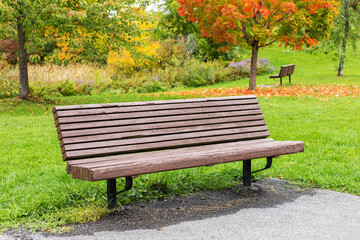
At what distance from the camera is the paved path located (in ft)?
11.1

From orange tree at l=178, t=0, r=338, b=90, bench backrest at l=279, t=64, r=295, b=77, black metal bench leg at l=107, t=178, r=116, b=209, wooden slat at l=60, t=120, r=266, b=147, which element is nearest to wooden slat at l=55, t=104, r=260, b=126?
wooden slat at l=60, t=120, r=266, b=147

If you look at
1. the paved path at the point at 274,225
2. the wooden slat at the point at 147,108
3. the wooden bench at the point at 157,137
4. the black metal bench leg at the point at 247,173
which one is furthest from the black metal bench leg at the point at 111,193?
the black metal bench leg at the point at 247,173

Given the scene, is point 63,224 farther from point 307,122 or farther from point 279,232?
point 307,122

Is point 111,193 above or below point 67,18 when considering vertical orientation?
below

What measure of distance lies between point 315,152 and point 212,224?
2.86 meters

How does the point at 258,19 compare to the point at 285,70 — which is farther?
the point at 285,70

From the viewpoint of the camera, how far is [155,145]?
4.23 metres

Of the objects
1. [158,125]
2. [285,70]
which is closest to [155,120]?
[158,125]

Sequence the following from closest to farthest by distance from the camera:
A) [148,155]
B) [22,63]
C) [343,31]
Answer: [148,155] → [22,63] → [343,31]

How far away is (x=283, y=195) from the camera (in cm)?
448

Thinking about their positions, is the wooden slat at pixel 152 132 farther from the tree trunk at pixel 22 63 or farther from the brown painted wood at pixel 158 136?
the tree trunk at pixel 22 63

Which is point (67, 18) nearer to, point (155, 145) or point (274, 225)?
point (155, 145)

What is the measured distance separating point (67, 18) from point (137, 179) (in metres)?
7.05

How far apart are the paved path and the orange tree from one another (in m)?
9.08
